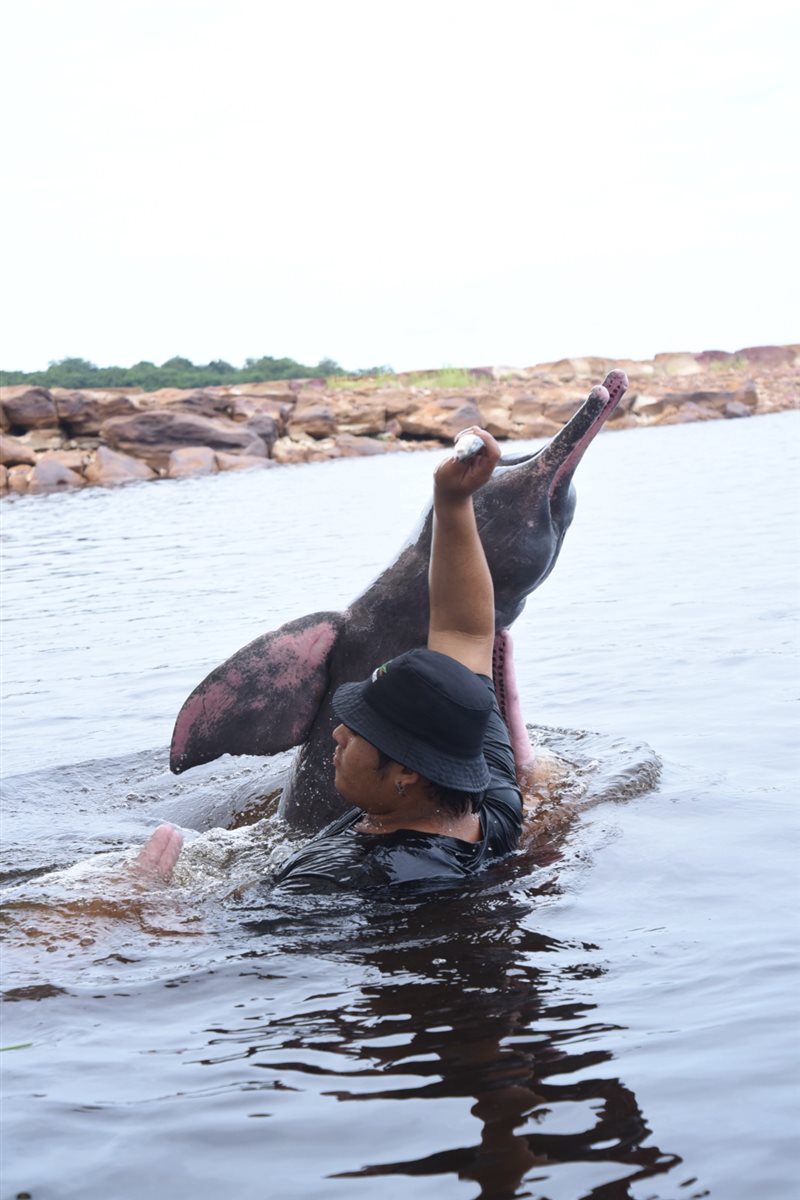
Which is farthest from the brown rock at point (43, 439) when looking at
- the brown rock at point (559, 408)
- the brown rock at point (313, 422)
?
the brown rock at point (559, 408)

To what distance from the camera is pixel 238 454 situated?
40.4m

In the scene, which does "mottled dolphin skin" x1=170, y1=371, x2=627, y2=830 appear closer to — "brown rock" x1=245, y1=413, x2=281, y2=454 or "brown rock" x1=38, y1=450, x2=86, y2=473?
"brown rock" x1=38, y1=450, x2=86, y2=473

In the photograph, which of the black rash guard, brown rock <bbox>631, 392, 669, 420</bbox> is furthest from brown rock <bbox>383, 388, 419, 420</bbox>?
the black rash guard

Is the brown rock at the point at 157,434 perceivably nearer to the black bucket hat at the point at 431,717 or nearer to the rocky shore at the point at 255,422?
the rocky shore at the point at 255,422

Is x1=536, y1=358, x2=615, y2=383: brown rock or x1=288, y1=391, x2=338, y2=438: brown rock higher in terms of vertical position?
x1=536, y1=358, x2=615, y2=383: brown rock

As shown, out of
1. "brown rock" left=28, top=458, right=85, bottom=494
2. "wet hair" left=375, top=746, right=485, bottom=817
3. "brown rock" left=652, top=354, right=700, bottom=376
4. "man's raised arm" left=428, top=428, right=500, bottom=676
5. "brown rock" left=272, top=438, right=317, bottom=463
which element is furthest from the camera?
"brown rock" left=652, top=354, right=700, bottom=376

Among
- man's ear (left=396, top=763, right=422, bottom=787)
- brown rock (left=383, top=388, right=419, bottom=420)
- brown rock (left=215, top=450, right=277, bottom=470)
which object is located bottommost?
man's ear (left=396, top=763, right=422, bottom=787)

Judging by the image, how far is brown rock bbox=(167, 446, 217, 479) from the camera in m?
37.6

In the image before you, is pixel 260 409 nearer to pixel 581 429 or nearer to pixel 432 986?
pixel 581 429

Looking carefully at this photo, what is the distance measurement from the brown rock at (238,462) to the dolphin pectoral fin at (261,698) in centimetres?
3388

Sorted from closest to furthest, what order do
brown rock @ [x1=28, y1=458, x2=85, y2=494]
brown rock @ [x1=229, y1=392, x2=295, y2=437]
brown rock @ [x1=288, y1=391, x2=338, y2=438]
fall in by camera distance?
brown rock @ [x1=28, y1=458, x2=85, y2=494]
brown rock @ [x1=229, y1=392, x2=295, y2=437]
brown rock @ [x1=288, y1=391, x2=338, y2=438]

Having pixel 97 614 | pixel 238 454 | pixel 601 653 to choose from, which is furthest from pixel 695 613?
pixel 238 454

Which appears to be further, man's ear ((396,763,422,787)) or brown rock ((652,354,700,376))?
brown rock ((652,354,700,376))

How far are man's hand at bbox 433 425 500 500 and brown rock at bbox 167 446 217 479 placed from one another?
111ft
